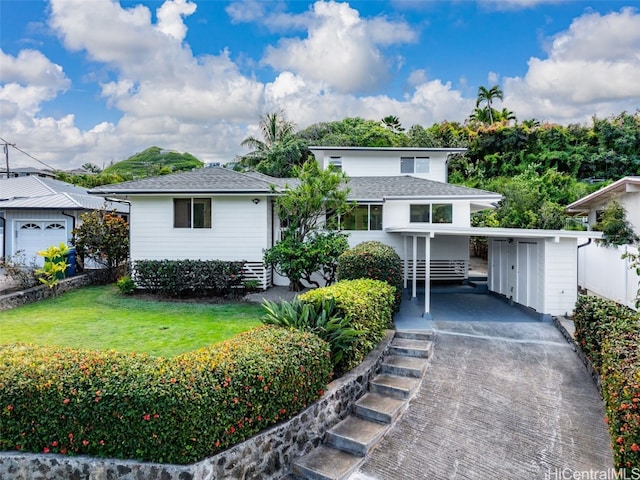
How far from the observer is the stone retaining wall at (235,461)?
379 centimetres

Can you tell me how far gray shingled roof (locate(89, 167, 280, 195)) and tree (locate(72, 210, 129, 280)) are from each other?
161 cm

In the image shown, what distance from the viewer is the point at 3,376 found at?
13.2 feet

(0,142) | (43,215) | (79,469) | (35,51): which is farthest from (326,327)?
(0,142)

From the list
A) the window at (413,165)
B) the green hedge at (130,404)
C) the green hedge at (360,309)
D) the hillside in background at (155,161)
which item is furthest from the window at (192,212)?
the hillside in background at (155,161)

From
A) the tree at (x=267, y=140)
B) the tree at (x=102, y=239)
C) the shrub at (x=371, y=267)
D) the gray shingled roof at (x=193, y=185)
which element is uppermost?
the tree at (x=267, y=140)

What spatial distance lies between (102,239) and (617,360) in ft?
48.6

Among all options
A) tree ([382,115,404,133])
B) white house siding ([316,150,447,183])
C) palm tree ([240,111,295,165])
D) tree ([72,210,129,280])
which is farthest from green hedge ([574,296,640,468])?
tree ([382,115,404,133])

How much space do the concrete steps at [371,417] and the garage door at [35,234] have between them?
15.9m

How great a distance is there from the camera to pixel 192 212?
43.3ft

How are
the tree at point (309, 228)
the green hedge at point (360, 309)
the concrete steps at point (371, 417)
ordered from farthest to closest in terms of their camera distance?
1. the tree at point (309, 228)
2. the green hedge at point (360, 309)
3. the concrete steps at point (371, 417)

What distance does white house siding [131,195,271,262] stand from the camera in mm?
13125

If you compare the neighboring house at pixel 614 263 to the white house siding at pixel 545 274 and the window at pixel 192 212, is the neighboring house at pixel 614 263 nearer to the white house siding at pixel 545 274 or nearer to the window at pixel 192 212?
the white house siding at pixel 545 274

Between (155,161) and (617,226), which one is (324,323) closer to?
(617,226)

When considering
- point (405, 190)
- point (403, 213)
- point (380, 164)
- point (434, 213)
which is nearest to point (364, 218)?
point (403, 213)
